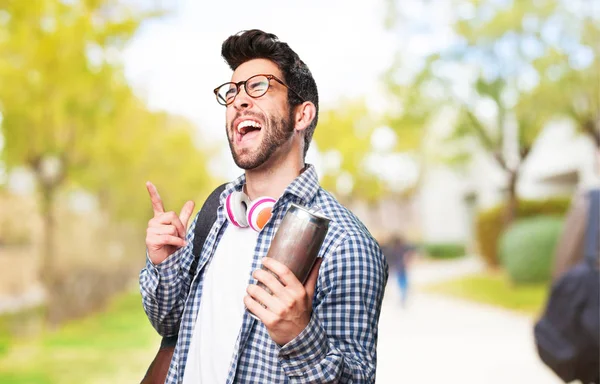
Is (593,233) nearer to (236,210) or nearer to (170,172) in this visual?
(236,210)

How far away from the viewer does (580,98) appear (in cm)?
1036

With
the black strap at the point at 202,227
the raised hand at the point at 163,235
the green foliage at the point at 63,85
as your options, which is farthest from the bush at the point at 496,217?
the raised hand at the point at 163,235

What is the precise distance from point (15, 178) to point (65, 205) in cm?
82

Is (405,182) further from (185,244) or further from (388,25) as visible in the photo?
(185,244)

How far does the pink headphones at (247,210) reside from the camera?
1.16 metres

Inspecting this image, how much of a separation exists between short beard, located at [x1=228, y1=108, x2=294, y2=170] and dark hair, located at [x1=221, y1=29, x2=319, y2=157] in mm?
48

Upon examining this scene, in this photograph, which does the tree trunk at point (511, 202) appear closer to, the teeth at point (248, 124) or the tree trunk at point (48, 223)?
the tree trunk at point (48, 223)

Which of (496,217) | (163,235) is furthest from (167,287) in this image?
(496,217)

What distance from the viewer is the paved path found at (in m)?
5.61

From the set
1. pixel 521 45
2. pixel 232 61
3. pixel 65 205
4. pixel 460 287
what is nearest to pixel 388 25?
pixel 521 45

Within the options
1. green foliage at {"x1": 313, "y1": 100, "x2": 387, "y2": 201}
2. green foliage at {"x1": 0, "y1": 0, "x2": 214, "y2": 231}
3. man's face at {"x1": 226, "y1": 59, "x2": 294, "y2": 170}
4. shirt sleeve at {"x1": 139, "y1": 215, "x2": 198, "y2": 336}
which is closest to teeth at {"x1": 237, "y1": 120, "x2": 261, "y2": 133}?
man's face at {"x1": 226, "y1": 59, "x2": 294, "y2": 170}

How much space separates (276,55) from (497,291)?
33.4ft

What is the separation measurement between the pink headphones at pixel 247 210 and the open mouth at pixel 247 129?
0.09 meters

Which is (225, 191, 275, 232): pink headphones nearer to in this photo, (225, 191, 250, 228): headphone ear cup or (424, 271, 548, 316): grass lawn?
(225, 191, 250, 228): headphone ear cup
